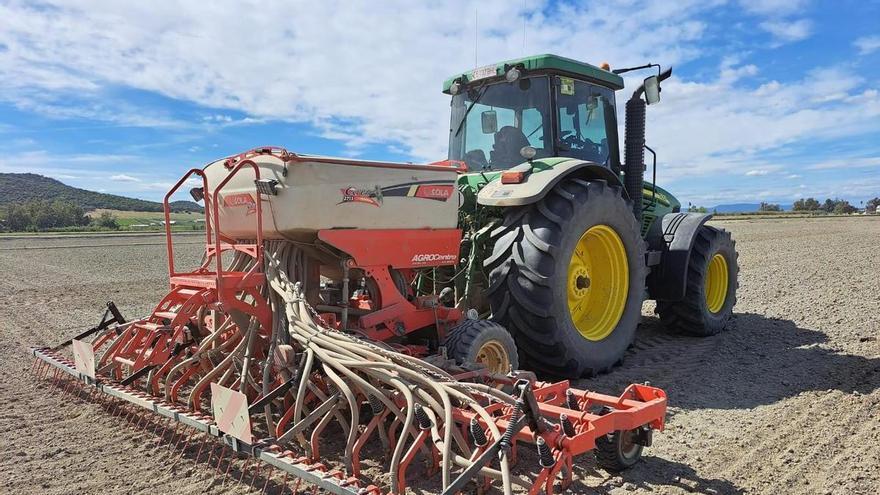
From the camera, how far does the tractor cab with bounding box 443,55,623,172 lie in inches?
193

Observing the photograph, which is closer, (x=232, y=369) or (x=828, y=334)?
(x=232, y=369)

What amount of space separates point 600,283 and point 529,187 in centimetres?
124

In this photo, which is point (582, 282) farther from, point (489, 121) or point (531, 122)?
point (489, 121)

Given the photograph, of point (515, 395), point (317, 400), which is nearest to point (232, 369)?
point (317, 400)

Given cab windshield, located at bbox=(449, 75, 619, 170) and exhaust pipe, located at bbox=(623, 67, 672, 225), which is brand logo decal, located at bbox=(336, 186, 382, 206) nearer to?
cab windshield, located at bbox=(449, 75, 619, 170)

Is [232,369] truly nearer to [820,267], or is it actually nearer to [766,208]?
[820,267]

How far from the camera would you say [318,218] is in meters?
3.42

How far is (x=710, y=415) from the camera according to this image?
3.78 meters

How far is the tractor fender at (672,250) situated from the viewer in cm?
584

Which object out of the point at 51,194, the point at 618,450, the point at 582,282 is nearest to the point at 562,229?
the point at 582,282

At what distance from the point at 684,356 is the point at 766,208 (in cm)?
5348

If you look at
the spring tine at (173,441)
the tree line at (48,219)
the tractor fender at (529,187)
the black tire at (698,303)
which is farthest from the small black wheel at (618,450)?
the tree line at (48,219)

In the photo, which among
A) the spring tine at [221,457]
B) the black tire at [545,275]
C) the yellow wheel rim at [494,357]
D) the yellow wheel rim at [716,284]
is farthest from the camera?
the yellow wheel rim at [716,284]

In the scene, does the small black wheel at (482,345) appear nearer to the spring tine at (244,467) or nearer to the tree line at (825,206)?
the spring tine at (244,467)
